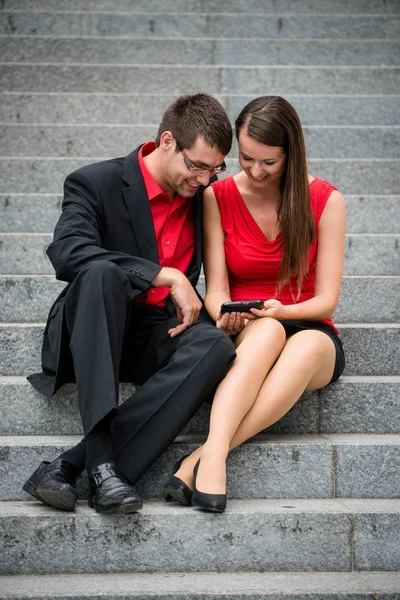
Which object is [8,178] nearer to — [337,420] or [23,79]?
[23,79]

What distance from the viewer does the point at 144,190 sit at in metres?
3.18

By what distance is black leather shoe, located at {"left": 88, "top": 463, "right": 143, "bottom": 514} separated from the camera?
258 cm

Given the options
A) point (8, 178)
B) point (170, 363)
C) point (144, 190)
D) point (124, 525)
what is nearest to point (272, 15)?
point (8, 178)

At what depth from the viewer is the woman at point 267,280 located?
279cm

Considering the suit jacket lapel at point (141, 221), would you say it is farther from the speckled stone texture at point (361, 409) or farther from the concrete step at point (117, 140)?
the concrete step at point (117, 140)

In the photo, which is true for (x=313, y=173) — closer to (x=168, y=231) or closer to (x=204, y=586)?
(x=168, y=231)

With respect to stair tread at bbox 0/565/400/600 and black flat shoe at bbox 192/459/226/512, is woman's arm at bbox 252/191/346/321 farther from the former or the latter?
stair tread at bbox 0/565/400/600

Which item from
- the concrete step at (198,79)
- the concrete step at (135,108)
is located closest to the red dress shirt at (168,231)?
the concrete step at (135,108)

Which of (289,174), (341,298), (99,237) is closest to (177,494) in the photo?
(99,237)

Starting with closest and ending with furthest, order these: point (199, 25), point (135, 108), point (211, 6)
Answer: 1. point (135, 108)
2. point (199, 25)
3. point (211, 6)

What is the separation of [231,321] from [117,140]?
252cm

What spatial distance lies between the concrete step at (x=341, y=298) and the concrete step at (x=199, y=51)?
2.85 m

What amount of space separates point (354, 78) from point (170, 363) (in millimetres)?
3774

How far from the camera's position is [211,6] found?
689 centimetres
